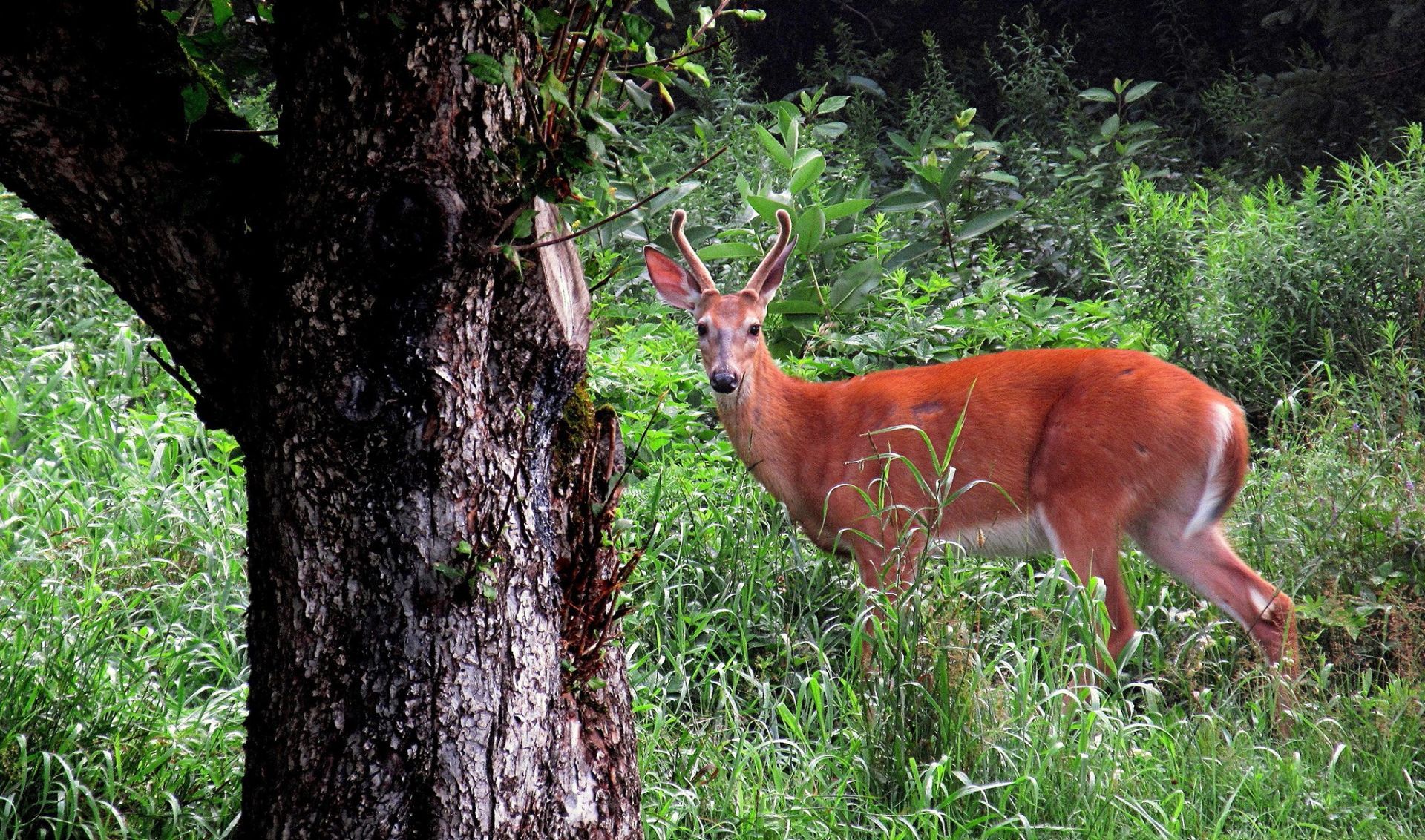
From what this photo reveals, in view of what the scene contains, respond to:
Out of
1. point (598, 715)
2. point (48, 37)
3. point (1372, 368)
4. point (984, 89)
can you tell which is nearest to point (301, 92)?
point (48, 37)

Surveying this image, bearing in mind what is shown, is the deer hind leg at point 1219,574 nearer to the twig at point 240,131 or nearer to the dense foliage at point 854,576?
the dense foliage at point 854,576

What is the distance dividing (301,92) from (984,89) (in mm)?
10403

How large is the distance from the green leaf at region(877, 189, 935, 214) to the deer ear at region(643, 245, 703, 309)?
2152 millimetres

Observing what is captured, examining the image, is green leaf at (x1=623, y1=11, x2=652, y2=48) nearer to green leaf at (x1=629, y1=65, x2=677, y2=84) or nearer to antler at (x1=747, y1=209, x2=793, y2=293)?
green leaf at (x1=629, y1=65, x2=677, y2=84)

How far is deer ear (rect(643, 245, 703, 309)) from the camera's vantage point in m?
5.55

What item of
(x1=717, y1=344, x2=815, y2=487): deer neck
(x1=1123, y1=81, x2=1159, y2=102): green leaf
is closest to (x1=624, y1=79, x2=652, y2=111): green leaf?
(x1=717, y1=344, x2=815, y2=487): deer neck

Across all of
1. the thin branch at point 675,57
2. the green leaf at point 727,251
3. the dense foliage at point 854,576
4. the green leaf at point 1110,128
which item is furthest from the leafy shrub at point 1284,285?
the thin branch at point 675,57

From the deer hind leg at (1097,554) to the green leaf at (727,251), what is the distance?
2.24 metres

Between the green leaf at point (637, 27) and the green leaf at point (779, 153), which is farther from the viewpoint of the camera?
the green leaf at point (779, 153)

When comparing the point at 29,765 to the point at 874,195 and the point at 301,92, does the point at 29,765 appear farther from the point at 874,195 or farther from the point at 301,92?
the point at 874,195

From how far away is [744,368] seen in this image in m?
5.23

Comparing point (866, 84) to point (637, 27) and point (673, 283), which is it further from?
point (637, 27)

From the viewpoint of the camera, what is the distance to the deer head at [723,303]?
5188 mm

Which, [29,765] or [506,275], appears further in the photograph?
[29,765]
